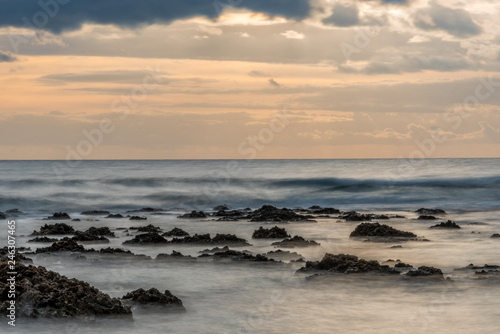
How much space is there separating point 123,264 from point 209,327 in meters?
5.95

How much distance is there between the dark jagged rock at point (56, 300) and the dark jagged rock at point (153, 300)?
0.51 m

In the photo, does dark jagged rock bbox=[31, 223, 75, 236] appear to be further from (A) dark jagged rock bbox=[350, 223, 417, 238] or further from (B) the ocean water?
(A) dark jagged rock bbox=[350, 223, 417, 238]

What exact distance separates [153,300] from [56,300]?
1490mm

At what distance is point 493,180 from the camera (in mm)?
58062

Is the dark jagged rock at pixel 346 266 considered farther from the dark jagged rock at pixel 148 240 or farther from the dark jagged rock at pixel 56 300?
the dark jagged rock at pixel 148 240

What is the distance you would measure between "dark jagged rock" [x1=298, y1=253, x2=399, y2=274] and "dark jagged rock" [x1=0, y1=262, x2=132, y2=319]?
504 centimetres

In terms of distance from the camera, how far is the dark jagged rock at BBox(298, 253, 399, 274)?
12.8 meters

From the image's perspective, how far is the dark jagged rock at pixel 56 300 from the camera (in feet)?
28.6

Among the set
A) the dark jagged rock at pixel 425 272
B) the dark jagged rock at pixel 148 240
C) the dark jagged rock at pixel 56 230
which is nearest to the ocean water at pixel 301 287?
the dark jagged rock at pixel 425 272

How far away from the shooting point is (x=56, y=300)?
8.75m

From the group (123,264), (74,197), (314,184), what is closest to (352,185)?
(314,184)

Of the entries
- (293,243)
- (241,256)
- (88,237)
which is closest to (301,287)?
(241,256)

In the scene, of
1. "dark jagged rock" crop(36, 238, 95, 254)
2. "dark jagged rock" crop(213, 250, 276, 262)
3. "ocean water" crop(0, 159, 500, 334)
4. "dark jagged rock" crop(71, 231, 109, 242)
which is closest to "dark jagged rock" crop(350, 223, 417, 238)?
"ocean water" crop(0, 159, 500, 334)

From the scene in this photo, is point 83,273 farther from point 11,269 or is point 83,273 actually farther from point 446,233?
point 446,233
